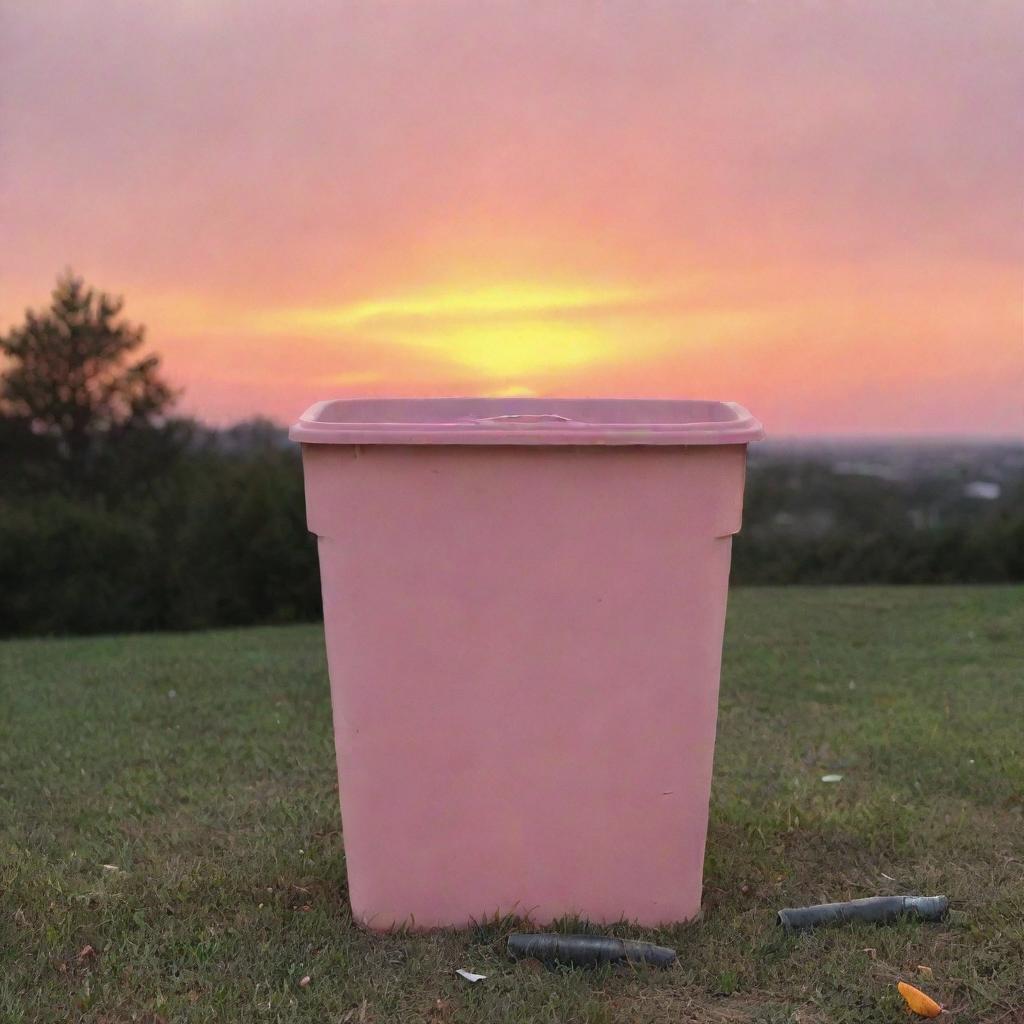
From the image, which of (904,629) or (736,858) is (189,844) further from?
(904,629)

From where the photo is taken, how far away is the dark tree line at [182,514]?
13078 mm

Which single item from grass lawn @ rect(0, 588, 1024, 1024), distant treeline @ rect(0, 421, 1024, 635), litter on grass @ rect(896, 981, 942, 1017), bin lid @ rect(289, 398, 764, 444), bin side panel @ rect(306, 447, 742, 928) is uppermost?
bin lid @ rect(289, 398, 764, 444)

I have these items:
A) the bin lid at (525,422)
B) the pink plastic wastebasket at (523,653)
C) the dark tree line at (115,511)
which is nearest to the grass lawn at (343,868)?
the pink plastic wastebasket at (523,653)

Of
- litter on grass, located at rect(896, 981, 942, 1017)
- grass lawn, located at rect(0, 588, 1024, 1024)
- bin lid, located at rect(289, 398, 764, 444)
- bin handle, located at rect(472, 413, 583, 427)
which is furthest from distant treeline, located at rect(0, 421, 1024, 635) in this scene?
litter on grass, located at rect(896, 981, 942, 1017)

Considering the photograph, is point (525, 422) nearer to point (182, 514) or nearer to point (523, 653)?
point (523, 653)

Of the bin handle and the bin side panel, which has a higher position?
the bin handle

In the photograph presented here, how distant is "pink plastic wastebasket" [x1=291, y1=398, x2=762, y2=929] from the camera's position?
236 centimetres

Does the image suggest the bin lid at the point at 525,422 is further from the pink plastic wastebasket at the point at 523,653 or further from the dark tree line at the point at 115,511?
the dark tree line at the point at 115,511

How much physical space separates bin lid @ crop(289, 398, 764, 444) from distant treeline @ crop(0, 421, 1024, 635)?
9.75m

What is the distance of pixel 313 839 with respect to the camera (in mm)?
3217

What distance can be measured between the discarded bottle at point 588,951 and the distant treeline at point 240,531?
10365mm

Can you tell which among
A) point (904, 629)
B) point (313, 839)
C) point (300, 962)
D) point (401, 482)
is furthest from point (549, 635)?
point (904, 629)

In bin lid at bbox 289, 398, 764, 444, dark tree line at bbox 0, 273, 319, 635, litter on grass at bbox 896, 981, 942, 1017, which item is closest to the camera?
litter on grass at bbox 896, 981, 942, 1017

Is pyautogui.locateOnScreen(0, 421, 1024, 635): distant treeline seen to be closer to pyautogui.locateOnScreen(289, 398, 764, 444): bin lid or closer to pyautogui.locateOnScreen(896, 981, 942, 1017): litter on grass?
pyautogui.locateOnScreen(289, 398, 764, 444): bin lid
